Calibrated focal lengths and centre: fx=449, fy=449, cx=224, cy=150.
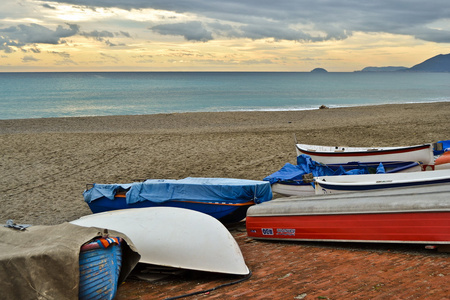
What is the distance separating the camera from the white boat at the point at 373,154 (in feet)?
35.3

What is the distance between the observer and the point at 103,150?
1797cm

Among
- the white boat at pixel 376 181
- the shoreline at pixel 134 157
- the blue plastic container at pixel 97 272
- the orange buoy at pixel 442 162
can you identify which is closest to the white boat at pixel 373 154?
the orange buoy at pixel 442 162

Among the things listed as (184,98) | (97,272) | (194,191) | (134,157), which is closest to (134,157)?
(134,157)

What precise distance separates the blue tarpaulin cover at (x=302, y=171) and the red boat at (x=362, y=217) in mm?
2264

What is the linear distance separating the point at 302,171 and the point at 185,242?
5107mm

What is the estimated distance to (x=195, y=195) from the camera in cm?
902

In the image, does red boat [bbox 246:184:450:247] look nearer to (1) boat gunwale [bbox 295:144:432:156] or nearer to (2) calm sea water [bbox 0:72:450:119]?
(1) boat gunwale [bbox 295:144:432:156]

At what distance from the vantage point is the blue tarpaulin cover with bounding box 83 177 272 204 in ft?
28.9

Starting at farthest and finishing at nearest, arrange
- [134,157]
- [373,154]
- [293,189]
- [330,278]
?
1. [134,157]
2. [373,154]
3. [293,189]
4. [330,278]

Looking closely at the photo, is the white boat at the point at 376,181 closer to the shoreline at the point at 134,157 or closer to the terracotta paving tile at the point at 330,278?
the terracotta paving tile at the point at 330,278

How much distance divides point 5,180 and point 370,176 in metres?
10.9

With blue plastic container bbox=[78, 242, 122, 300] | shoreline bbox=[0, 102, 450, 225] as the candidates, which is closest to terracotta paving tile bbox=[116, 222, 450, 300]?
blue plastic container bbox=[78, 242, 122, 300]

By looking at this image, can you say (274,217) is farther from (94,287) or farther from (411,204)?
(94,287)

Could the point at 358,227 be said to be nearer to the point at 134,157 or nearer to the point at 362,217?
the point at 362,217
